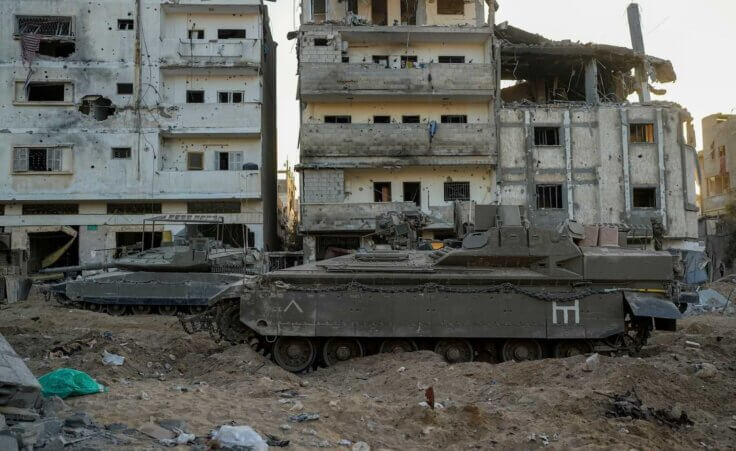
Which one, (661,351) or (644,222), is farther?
(644,222)

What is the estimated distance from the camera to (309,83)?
2753cm

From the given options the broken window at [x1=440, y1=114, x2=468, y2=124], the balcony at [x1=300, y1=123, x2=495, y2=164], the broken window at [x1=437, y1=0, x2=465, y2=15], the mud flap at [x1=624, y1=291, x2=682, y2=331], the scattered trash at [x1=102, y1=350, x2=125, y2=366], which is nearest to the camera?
the scattered trash at [x1=102, y1=350, x2=125, y2=366]

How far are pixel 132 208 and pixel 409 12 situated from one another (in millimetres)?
16210

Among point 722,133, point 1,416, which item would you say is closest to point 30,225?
point 1,416

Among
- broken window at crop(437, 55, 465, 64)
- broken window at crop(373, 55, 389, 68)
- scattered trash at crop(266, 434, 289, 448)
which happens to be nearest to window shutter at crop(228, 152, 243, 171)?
broken window at crop(373, 55, 389, 68)

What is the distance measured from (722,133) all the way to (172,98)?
34.1 meters

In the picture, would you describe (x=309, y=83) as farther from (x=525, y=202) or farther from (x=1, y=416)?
(x=1, y=416)

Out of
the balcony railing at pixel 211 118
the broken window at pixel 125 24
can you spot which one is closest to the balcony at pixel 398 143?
the balcony railing at pixel 211 118

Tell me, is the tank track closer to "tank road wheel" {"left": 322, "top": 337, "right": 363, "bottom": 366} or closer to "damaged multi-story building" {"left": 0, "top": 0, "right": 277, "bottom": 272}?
"tank road wheel" {"left": 322, "top": 337, "right": 363, "bottom": 366}

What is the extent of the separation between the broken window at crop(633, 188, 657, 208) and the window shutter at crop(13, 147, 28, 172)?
27.6m

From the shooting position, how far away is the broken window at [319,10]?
29.8 meters

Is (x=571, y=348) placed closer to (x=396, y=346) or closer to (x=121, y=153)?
(x=396, y=346)

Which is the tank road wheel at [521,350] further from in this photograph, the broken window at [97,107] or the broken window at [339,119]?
the broken window at [97,107]

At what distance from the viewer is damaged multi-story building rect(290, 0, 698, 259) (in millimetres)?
27500
